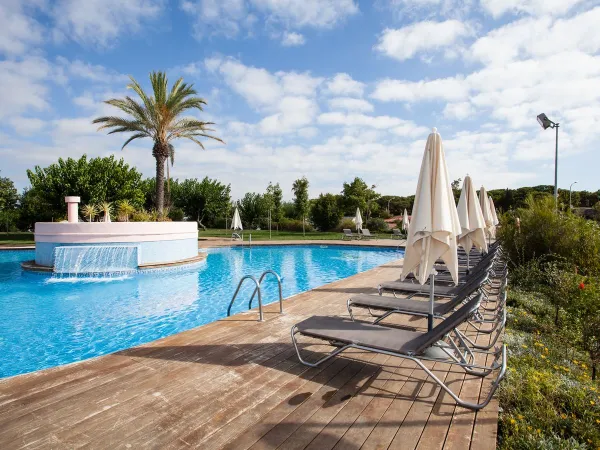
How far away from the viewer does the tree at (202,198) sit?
121ft

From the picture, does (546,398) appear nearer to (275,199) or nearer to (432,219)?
(432,219)

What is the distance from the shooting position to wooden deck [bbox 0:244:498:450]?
2.40 m

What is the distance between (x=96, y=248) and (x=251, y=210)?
2421cm

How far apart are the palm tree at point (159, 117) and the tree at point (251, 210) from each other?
19.3m

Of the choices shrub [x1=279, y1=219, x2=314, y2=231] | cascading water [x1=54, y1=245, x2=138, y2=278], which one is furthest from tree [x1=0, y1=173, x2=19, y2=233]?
shrub [x1=279, y1=219, x2=314, y2=231]

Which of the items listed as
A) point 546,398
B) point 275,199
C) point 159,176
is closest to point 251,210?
point 275,199

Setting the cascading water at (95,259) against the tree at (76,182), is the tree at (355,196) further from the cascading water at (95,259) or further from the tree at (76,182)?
the cascading water at (95,259)

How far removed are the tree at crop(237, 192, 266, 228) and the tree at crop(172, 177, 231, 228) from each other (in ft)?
5.77

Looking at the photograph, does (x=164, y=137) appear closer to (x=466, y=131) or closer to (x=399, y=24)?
(x=399, y=24)

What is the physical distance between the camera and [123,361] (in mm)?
3754

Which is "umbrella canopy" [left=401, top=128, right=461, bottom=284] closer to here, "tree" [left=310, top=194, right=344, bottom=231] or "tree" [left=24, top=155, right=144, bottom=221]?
"tree" [left=24, top=155, right=144, bottom=221]

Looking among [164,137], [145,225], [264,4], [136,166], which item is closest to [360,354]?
[264,4]

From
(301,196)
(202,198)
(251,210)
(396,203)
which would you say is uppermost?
(396,203)

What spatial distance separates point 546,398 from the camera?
2943 mm
